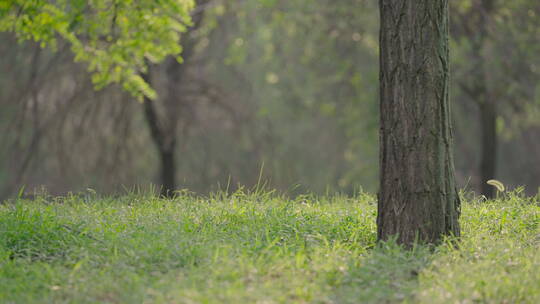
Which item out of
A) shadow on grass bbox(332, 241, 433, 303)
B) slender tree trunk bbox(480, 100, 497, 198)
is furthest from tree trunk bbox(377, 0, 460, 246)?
slender tree trunk bbox(480, 100, 497, 198)

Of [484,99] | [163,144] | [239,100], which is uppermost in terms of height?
[484,99]

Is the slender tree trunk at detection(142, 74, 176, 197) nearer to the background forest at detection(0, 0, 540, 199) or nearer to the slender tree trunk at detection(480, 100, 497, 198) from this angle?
the background forest at detection(0, 0, 540, 199)

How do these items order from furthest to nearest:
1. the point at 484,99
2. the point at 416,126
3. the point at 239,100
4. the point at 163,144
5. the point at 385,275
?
the point at 239,100, the point at 163,144, the point at 484,99, the point at 416,126, the point at 385,275

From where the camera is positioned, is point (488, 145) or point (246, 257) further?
point (488, 145)

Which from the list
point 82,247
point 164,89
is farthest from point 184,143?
point 82,247

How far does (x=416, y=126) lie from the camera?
4.93 metres

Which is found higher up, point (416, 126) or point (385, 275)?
point (416, 126)

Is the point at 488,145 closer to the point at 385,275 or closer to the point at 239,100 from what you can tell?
the point at 239,100

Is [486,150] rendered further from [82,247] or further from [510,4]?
[82,247]

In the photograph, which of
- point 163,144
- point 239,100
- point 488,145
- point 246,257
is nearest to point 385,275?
point 246,257

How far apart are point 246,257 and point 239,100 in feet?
30.7

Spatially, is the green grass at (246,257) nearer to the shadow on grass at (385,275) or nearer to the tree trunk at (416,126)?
the shadow on grass at (385,275)

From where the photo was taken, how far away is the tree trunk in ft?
16.2

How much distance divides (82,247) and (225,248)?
105cm
